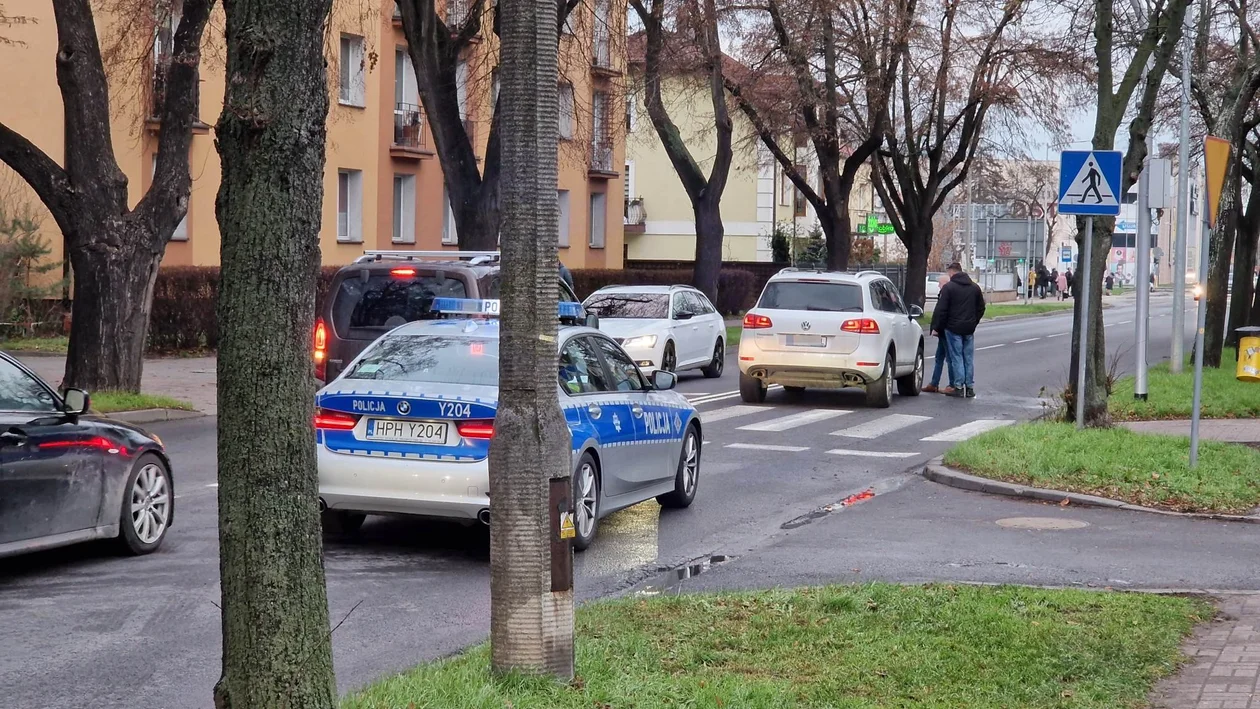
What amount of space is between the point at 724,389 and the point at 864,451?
770cm

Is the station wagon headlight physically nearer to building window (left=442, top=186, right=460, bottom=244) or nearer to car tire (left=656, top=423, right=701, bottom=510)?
car tire (left=656, top=423, right=701, bottom=510)

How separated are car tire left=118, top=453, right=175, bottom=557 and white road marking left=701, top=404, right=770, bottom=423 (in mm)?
9644

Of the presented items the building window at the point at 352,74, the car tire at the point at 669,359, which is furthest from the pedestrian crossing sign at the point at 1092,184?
the building window at the point at 352,74

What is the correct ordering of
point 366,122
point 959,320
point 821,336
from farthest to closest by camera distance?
1. point 366,122
2. point 959,320
3. point 821,336

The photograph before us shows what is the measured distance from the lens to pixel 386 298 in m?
14.9

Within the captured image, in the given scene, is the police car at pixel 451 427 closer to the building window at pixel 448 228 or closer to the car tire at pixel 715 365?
the car tire at pixel 715 365

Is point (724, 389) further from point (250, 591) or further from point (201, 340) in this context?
point (250, 591)

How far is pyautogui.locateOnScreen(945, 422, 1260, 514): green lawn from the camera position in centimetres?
1194

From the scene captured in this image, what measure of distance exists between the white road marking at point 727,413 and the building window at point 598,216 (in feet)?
107

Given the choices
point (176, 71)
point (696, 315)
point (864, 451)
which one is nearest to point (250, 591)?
point (864, 451)

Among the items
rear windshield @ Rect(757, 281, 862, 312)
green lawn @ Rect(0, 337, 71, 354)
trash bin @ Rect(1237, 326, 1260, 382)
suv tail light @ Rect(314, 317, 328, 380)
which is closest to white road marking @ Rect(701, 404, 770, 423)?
rear windshield @ Rect(757, 281, 862, 312)

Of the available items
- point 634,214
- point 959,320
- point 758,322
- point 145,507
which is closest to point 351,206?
point 758,322

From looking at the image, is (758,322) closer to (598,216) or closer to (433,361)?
(433,361)

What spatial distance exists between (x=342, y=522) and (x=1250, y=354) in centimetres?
804
